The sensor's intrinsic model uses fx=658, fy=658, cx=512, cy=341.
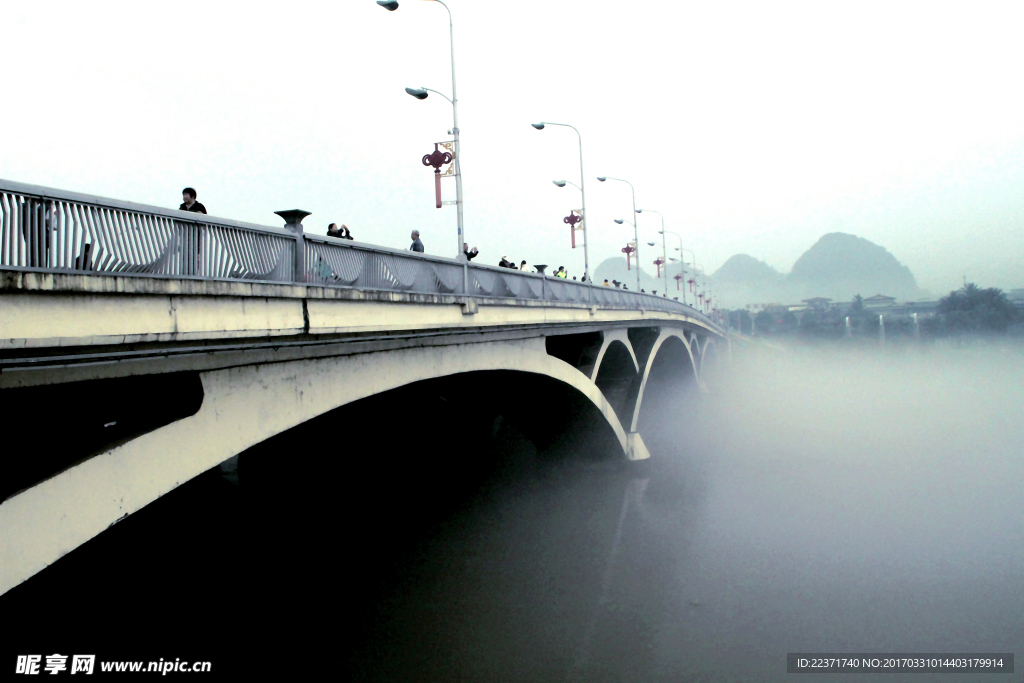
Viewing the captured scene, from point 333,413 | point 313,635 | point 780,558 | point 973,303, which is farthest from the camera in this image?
point 973,303

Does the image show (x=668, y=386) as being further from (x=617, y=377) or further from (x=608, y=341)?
(x=608, y=341)

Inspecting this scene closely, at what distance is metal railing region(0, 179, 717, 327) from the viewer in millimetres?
4711

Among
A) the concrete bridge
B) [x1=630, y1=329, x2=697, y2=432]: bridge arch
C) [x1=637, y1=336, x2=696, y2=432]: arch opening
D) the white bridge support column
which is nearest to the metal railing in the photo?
the concrete bridge

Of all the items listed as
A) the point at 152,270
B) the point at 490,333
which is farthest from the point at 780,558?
A: the point at 152,270

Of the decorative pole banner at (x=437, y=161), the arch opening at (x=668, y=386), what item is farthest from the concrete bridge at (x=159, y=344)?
the arch opening at (x=668, y=386)

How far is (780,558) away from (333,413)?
514 inches

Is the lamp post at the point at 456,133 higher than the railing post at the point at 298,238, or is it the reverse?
the lamp post at the point at 456,133

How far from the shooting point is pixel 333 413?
1705 cm

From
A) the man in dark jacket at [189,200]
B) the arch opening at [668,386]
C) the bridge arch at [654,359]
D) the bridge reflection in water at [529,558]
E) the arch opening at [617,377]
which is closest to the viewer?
the man in dark jacket at [189,200]

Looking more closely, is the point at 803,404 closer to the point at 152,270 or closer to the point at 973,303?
the point at 152,270

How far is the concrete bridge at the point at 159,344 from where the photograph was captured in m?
4.73

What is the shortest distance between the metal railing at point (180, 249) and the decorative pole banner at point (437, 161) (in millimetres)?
2958

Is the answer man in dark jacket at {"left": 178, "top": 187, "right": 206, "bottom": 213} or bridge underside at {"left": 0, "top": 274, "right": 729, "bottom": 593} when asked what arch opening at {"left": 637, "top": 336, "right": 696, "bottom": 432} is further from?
man in dark jacket at {"left": 178, "top": 187, "right": 206, "bottom": 213}

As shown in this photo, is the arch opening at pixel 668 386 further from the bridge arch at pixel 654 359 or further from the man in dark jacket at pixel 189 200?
the man in dark jacket at pixel 189 200
